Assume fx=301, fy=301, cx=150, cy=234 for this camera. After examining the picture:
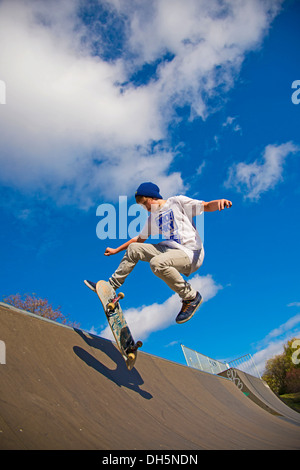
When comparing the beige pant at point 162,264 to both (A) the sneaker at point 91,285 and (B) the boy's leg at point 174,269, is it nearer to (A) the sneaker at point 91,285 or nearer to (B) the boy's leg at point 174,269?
(B) the boy's leg at point 174,269

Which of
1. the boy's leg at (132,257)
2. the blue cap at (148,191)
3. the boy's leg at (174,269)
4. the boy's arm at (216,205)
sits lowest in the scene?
the boy's leg at (174,269)

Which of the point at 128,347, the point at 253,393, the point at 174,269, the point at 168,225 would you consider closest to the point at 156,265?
the point at 174,269

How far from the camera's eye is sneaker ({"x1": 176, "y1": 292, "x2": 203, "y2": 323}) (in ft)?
13.9

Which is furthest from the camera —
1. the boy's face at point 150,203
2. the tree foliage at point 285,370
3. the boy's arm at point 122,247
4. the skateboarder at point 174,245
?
the tree foliage at point 285,370

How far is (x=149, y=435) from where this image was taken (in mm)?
2791

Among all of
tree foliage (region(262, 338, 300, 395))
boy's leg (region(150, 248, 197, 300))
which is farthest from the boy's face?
tree foliage (region(262, 338, 300, 395))

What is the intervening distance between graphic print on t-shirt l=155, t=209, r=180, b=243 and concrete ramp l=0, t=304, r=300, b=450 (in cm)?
197

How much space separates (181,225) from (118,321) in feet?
5.28

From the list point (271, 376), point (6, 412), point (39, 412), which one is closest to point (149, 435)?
point (39, 412)

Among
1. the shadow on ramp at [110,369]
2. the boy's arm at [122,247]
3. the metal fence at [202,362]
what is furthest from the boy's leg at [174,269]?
the metal fence at [202,362]

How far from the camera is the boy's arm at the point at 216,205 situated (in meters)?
3.68

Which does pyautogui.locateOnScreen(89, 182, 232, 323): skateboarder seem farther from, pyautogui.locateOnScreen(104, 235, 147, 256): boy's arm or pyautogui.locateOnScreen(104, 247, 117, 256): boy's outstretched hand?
pyautogui.locateOnScreen(104, 247, 117, 256): boy's outstretched hand

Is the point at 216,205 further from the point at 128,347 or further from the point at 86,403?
the point at 86,403
